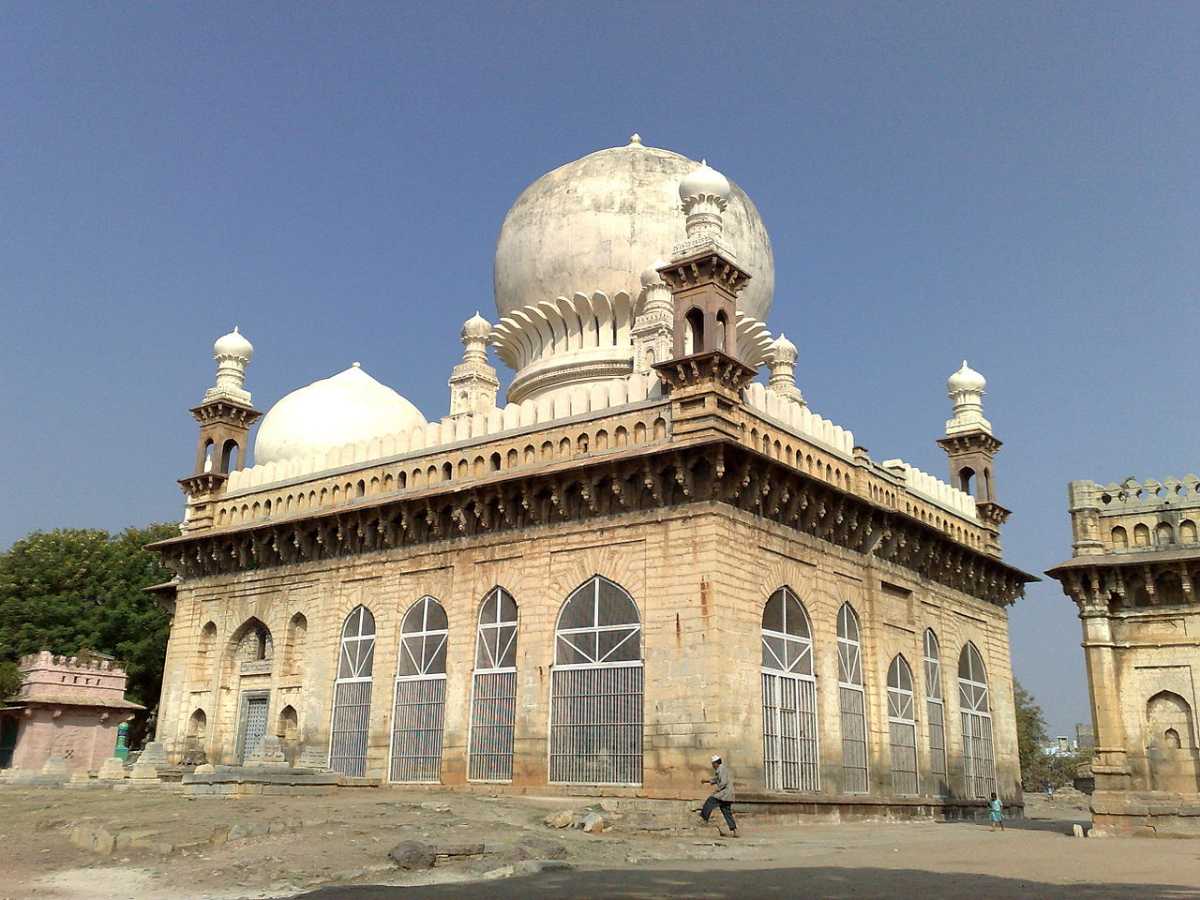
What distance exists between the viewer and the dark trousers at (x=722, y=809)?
15844 millimetres

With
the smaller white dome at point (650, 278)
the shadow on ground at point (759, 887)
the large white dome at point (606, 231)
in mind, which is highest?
the large white dome at point (606, 231)

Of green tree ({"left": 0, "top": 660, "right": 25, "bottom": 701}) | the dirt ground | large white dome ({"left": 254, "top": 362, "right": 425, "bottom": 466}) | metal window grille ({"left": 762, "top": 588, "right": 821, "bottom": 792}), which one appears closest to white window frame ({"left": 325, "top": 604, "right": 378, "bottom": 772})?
the dirt ground

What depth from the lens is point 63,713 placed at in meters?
31.3

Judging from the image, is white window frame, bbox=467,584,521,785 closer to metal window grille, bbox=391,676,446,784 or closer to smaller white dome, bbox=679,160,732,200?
metal window grille, bbox=391,676,446,784

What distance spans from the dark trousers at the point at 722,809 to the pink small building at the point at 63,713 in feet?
67.0

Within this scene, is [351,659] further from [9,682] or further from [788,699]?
[9,682]

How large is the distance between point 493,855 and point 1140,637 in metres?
11.5

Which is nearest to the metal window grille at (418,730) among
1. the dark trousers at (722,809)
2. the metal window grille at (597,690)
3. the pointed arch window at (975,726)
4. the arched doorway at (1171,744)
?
the metal window grille at (597,690)

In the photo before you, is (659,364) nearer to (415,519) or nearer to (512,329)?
(415,519)

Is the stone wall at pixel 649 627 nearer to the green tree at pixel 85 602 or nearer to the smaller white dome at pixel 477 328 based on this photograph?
the smaller white dome at pixel 477 328

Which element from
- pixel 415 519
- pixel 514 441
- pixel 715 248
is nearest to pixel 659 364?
pixel 715 248

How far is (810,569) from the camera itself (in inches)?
835

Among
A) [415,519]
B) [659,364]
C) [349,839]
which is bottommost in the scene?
Answer: [349,839]

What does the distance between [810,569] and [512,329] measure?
10.3m
